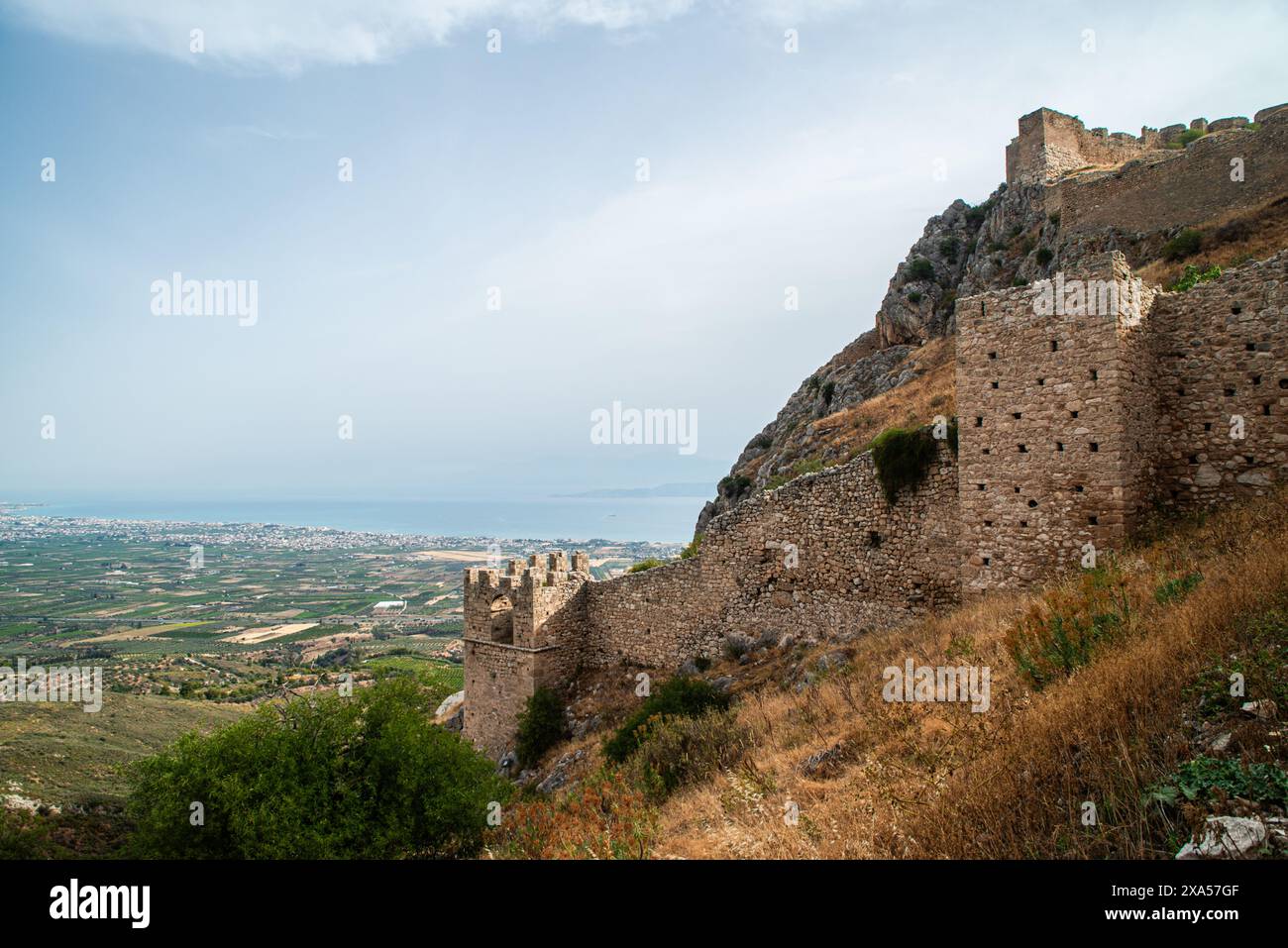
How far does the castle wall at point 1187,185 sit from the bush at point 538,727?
21.7 m

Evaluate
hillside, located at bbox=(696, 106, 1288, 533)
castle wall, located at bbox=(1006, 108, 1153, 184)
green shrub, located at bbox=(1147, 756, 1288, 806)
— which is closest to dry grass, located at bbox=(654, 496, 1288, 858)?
green shrub, located at bbox=(1147, 756, 1288, 806)

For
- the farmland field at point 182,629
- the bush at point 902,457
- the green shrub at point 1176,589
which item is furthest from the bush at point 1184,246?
the farmland field at point 182,629

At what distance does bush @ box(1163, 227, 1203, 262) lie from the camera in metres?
16.9

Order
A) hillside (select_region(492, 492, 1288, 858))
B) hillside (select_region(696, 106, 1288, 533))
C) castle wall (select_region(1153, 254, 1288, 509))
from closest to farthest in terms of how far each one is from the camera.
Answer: hillside (select_region(492, 492, 1288, 858)), castle wall (select_region(1153, 254, 1288, 509)), hillside (select_region(696, 106, 1288, 533))

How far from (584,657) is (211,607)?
51.6 m

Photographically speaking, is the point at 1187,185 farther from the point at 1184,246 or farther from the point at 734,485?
the point at 734,485

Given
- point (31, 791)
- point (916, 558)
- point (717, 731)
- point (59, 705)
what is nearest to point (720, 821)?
point (717, 731)

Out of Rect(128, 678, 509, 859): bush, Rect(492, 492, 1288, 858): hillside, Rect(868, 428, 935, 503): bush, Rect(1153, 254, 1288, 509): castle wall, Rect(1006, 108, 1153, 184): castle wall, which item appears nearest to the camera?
Rect(492, 492, 1288, 858): hillside

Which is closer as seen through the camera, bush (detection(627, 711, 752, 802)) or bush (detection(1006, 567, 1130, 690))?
bush (detection(1006, 567, 1130, 690))

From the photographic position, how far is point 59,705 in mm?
20875

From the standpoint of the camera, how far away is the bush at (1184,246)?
16.9 m

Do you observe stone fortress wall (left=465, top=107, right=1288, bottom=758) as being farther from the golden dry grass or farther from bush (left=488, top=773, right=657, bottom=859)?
bush (left=488, top=773, right=657, bottom=859)

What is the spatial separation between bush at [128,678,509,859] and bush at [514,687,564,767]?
5.03 metres
